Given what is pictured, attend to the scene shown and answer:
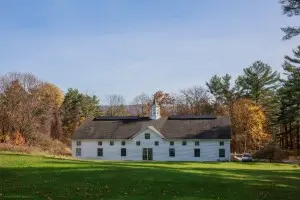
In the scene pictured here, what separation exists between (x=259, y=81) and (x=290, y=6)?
57898 millimetres

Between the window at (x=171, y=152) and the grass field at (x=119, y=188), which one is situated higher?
the grass field at (x=119, y=188)

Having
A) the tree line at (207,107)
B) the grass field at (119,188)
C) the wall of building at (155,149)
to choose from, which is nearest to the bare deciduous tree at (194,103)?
the tree line at (207,107)

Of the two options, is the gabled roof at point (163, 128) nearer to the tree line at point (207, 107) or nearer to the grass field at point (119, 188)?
the tree line at point (207, 107)

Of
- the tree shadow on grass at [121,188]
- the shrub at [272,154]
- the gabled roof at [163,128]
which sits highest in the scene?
the gabled roof at [163,128]

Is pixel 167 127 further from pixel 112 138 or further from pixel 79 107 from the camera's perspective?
pixel 79 107

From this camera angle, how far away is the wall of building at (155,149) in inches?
2484

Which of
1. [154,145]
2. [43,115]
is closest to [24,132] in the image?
[43,115]

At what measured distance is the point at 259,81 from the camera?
7638 cm

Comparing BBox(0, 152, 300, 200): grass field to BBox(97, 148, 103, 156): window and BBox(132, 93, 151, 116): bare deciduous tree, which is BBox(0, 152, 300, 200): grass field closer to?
BBox(97, 148, 103, 156): window

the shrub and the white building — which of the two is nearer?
the shrub

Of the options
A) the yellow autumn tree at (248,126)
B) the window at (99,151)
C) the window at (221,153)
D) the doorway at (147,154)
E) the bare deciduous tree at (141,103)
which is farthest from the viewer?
the bare deciduous tree at (141,103)

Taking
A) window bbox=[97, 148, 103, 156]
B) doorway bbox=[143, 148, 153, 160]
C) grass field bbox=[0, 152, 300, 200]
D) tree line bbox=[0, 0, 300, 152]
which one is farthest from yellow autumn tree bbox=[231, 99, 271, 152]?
grass field bbox=[0, 152, 300, 200]

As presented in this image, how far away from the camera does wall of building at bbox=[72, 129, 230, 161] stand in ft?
207

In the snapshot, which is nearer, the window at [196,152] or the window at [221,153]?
the window at [221,153]
